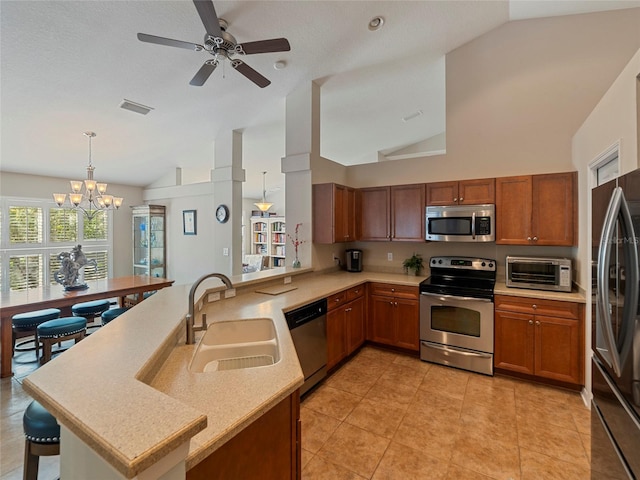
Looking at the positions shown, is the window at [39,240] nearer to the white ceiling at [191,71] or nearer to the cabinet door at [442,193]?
the white ceiling at [191,71]

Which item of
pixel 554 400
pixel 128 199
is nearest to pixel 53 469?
Result: pixel 554 400

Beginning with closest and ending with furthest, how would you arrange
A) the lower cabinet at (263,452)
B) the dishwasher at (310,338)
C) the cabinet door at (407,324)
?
1. the lower cabinet at (263,452)
2. the dishwasher at (310,338)
3. the cabinet door at (407,324)

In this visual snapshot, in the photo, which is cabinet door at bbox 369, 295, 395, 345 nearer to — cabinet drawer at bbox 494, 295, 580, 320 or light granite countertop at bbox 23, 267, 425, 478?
cabinet drawer at bbox 494, 295, 580, 320

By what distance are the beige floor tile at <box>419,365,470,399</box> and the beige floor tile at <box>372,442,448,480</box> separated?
901 millimetres

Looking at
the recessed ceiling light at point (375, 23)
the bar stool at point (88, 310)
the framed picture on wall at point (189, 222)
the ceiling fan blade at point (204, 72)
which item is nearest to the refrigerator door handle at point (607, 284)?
the recessed ceiling light at point (375, 23)

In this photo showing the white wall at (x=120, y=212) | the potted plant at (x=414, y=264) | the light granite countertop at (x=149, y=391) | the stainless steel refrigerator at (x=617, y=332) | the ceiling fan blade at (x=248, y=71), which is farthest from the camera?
the white wall at (x=120, y=212)

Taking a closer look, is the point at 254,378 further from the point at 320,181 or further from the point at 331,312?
the point at 320,181

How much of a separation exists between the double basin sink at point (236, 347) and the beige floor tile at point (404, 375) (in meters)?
1.71

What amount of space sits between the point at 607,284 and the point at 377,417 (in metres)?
1.87

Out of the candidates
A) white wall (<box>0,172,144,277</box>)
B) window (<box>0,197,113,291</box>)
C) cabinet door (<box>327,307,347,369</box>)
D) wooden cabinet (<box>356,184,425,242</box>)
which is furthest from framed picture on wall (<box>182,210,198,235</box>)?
cabinet door (<box>327,307,347,369</box>)

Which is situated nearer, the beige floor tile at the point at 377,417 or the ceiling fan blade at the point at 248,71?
the beige floor tile at the point at 377,417

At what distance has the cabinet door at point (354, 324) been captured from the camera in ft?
11.1

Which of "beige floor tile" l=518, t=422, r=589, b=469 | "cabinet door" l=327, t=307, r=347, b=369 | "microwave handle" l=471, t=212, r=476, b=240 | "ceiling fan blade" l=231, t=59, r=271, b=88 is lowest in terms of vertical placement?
"beige floor tile" l=518, t=422, r=589, b=469

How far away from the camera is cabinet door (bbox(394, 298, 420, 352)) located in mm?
3490
